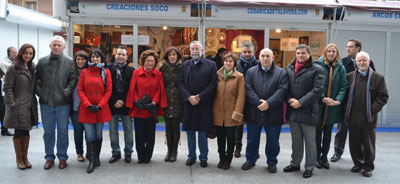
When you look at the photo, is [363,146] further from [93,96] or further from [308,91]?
[93,96]

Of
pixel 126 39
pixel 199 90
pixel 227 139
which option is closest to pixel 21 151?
pixel 199 90

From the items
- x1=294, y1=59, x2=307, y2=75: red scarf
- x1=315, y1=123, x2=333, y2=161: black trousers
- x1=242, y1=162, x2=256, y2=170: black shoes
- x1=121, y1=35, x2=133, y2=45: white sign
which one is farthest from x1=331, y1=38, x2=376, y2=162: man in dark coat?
x1=121, y1=35, x2=133, y2=45: white sign

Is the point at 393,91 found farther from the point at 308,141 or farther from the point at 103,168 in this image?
the point at 103,168

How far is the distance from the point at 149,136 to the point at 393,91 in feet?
21.4

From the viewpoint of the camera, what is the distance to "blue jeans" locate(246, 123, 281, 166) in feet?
16.2

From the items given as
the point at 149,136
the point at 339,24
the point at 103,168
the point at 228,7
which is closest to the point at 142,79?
the point at 149,136

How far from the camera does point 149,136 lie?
5266 millimetres

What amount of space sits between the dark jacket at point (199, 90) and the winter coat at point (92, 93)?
1089mm

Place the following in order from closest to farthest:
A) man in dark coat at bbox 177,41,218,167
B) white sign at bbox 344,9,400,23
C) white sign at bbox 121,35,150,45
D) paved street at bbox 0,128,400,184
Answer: paved street at bbox 0,128,400,184 < man in dark coat at bbox 177,41,218,167 < white sign at bbox 344,9,400,23 < white sign at bbox 121,35,150,45

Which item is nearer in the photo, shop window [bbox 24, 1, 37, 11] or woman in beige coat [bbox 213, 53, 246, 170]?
woman in beige coat [bbox 213, 53, 246, 170]

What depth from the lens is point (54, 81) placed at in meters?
4.84

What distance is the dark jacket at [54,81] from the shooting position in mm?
4840

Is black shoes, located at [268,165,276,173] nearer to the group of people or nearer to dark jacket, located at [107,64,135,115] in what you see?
the group of people

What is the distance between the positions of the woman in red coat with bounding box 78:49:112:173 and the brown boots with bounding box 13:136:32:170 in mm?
889
